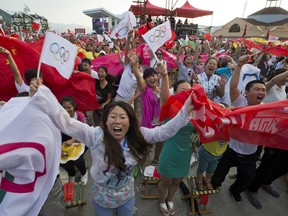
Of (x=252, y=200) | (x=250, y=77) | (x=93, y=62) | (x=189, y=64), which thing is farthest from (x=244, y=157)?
(x=93, y=62)

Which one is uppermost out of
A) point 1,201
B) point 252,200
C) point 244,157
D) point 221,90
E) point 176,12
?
point 176,12

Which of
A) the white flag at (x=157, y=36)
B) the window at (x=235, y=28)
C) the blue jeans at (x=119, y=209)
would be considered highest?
the window at (x=235, y=28)

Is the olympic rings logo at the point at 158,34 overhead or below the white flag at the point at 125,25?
below

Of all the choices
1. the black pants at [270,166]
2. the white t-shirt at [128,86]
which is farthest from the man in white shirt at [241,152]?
Answer: the white t-shirt at [128,86]

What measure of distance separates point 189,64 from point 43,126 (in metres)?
4.53

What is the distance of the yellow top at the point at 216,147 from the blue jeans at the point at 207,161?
0.09m

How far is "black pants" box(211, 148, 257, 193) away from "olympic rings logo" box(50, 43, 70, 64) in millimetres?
2386

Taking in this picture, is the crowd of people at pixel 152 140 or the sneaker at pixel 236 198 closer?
the crowd of people at pixel 152 140

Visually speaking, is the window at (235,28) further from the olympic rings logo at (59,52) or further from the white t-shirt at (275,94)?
the olympic rings logo at (59,52)

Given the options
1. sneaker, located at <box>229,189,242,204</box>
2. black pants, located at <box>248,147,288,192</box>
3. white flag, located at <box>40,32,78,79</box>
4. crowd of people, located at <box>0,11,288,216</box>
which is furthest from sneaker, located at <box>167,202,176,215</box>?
white flag, located at <box>40,32,78,79</box>

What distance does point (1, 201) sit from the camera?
1.35 m

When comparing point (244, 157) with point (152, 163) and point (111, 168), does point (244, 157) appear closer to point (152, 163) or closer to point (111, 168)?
point (152, 163)

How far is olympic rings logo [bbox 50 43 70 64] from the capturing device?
1614 mm

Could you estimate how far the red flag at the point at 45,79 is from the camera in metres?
3.16
